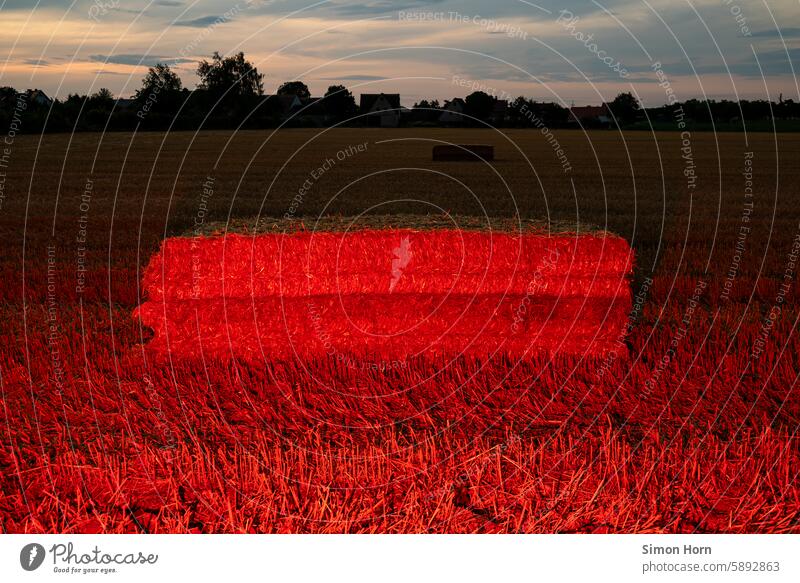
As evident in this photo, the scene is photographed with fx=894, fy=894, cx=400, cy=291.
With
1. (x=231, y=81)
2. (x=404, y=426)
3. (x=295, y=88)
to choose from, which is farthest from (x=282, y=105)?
(x=404, y=426)

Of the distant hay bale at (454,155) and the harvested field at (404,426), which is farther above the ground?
the distant hay bale at (454,155)

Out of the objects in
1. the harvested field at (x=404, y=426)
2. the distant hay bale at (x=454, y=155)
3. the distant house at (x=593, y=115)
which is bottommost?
the harvested field at (x=404, y=426)

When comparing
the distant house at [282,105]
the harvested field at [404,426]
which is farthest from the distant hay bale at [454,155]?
the harvested field at [404,426]

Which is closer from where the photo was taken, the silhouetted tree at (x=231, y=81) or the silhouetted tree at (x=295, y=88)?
the silhouetted tree at (x=295, y=88)

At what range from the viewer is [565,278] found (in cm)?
1015

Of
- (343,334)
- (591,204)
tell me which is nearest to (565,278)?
(343,334)

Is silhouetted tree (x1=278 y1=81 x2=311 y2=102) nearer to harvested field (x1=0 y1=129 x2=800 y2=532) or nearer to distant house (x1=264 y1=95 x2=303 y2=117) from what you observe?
harvested field (x1=0 y1=129 x2=800 y2=532)

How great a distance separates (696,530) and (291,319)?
5.14m

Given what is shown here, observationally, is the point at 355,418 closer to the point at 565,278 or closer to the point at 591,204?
the point at 565,278

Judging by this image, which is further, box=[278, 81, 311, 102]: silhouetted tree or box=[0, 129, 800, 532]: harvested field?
box=[278, 81, 311, 102]: silhouetted tree

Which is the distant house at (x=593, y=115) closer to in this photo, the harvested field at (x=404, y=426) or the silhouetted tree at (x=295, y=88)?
the silhouetted tree at (x=295, y=88)

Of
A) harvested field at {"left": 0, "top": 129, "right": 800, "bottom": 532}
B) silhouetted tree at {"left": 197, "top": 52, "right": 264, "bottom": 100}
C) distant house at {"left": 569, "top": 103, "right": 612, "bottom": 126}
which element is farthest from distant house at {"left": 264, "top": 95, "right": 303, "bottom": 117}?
harvested field at {"left": 0, "top": 129, "right": 800, "bottom": 532}

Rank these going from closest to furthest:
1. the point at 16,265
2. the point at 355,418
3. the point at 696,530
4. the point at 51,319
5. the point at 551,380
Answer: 1. the point at 696,530
2. the point at 355,418
3. the point at 551,380
4. the point at 51,319
5. the point at 16,265

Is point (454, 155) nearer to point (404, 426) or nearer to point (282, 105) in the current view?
point (282, 105)
